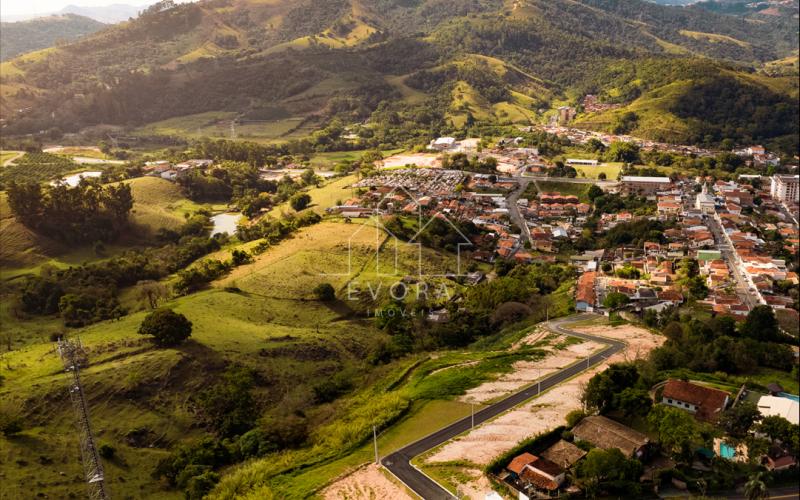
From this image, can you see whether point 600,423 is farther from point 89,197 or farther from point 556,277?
point 89,197

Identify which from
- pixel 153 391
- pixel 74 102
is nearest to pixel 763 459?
pixel 153 391

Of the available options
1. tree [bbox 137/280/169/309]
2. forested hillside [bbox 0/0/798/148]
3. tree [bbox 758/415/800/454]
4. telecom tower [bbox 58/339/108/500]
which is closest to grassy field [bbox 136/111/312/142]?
forested hillside [bbox 0/0/798/148]

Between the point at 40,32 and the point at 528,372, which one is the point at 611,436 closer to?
the point at 528,372

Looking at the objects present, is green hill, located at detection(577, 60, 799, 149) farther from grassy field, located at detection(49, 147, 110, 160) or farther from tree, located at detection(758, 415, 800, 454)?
grassy field, located at detection(49, 147, 110, 160)

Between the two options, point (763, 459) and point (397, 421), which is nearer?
point (763, 459)

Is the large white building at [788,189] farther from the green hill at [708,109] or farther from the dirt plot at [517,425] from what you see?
the dirt plot at [517,425]

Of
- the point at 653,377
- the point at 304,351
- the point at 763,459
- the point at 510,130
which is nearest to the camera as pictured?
the point at 763,459
